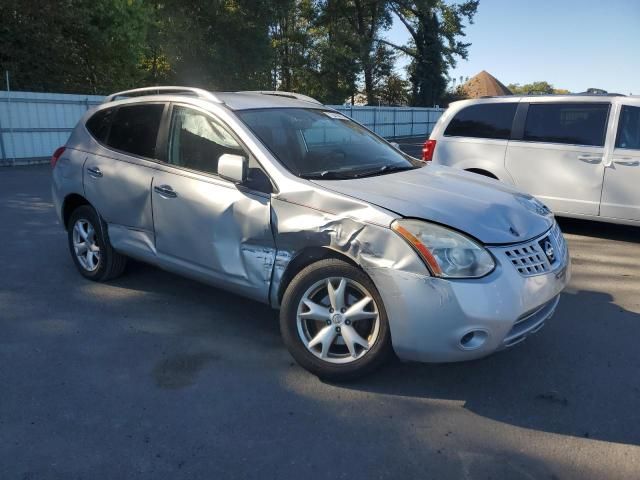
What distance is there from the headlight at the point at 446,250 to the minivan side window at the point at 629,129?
178 inches

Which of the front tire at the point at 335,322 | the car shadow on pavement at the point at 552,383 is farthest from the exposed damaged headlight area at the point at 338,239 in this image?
the car shadow on pavement at the point at 552,383

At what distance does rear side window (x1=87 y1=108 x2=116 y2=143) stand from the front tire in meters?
2.62

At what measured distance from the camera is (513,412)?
10.3 ft

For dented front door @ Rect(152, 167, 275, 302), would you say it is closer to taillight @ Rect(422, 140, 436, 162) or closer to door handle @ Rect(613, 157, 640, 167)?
taillight @ Rect(422, 140, 436, 162)

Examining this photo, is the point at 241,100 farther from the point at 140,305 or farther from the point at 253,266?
the point at 140,305

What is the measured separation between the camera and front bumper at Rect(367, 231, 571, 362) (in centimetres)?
297

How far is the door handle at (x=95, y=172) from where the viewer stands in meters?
4.82

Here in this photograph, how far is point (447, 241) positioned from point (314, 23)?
45743mm

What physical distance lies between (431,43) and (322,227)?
4952 cm

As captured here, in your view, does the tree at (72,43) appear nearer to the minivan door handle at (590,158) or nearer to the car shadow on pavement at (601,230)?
the car shadow on pavement at (601,230)

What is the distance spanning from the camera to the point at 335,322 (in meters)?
3.35

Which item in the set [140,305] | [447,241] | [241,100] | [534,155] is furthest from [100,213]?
[534,155]

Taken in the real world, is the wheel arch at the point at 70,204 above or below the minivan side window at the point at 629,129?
below

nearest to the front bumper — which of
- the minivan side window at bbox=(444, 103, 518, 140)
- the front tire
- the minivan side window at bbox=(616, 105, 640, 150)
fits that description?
the front tire
